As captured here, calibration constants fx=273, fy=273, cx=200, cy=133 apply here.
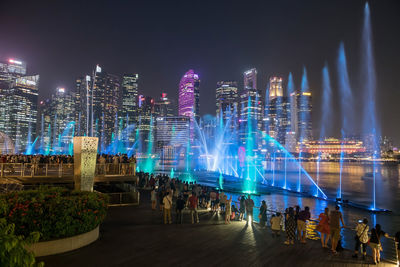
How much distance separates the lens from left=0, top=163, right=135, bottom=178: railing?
18891 millimetres

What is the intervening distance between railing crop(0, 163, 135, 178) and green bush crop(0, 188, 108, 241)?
34.2 ft

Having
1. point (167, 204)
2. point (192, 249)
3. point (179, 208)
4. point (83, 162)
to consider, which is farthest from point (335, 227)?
point (83, 162)

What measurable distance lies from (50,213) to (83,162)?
26.7 ft

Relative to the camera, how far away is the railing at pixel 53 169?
18.9 metres

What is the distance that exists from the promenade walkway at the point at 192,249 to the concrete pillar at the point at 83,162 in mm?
4444

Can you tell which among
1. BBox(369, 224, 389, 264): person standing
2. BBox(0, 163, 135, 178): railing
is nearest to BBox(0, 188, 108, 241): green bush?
BBox(369, 224, 389, 264): person standing

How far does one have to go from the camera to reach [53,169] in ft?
68.5

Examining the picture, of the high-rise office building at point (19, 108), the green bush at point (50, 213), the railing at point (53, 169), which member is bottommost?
the green bush at point (50, 213)

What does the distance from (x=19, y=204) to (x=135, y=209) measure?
9.22 m

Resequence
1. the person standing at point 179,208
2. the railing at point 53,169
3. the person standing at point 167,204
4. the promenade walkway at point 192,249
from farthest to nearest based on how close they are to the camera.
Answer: the railing at point 53,169, the person standing at point 179,208, the person standing at point 167,204, the promenade walkway at point 192,249

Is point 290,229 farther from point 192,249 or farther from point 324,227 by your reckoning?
point 192,249

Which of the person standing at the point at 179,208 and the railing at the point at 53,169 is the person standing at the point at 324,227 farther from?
the railing at the point at 53,169

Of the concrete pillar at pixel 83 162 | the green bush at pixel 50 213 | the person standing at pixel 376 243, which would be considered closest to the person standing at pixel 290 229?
the person standing at pixel 376 243

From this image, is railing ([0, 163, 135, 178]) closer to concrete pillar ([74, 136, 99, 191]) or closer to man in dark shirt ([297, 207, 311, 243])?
concrete pillar ([74, 136, 99, 191])
